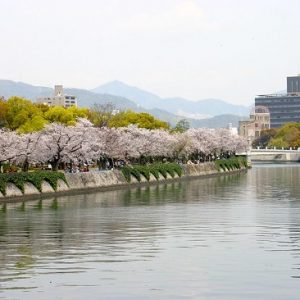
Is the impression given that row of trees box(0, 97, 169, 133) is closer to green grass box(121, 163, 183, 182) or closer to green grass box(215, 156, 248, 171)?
green grass box(121, 163, 183, 182)

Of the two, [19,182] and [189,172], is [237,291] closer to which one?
[19,182]

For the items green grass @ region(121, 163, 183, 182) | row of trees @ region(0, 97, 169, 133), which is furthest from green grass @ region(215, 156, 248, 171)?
green grass @ region(121, 163, 183, 182)

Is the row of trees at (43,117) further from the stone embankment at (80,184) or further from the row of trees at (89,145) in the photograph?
the stone embankment at (80,184)

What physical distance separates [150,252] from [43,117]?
6180 centimetres

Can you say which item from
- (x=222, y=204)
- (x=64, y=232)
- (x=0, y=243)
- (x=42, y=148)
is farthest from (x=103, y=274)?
(x=42, y=148)

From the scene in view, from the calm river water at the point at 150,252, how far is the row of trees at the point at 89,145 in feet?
49.0

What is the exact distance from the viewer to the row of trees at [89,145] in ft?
208

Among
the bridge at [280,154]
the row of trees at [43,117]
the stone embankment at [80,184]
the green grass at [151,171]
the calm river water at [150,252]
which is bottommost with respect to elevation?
the calm river water at [150,252]

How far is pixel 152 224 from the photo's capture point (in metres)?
37.6

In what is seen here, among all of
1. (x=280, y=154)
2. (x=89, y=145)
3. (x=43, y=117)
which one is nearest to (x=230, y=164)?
(x=43, y=117)

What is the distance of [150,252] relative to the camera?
88.5 feet

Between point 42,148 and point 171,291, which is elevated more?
point 42,148

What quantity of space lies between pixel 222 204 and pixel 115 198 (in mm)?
10223

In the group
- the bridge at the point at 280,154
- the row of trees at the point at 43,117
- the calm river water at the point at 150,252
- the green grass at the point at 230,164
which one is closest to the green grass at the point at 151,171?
the row of trees at the point at 43,117
